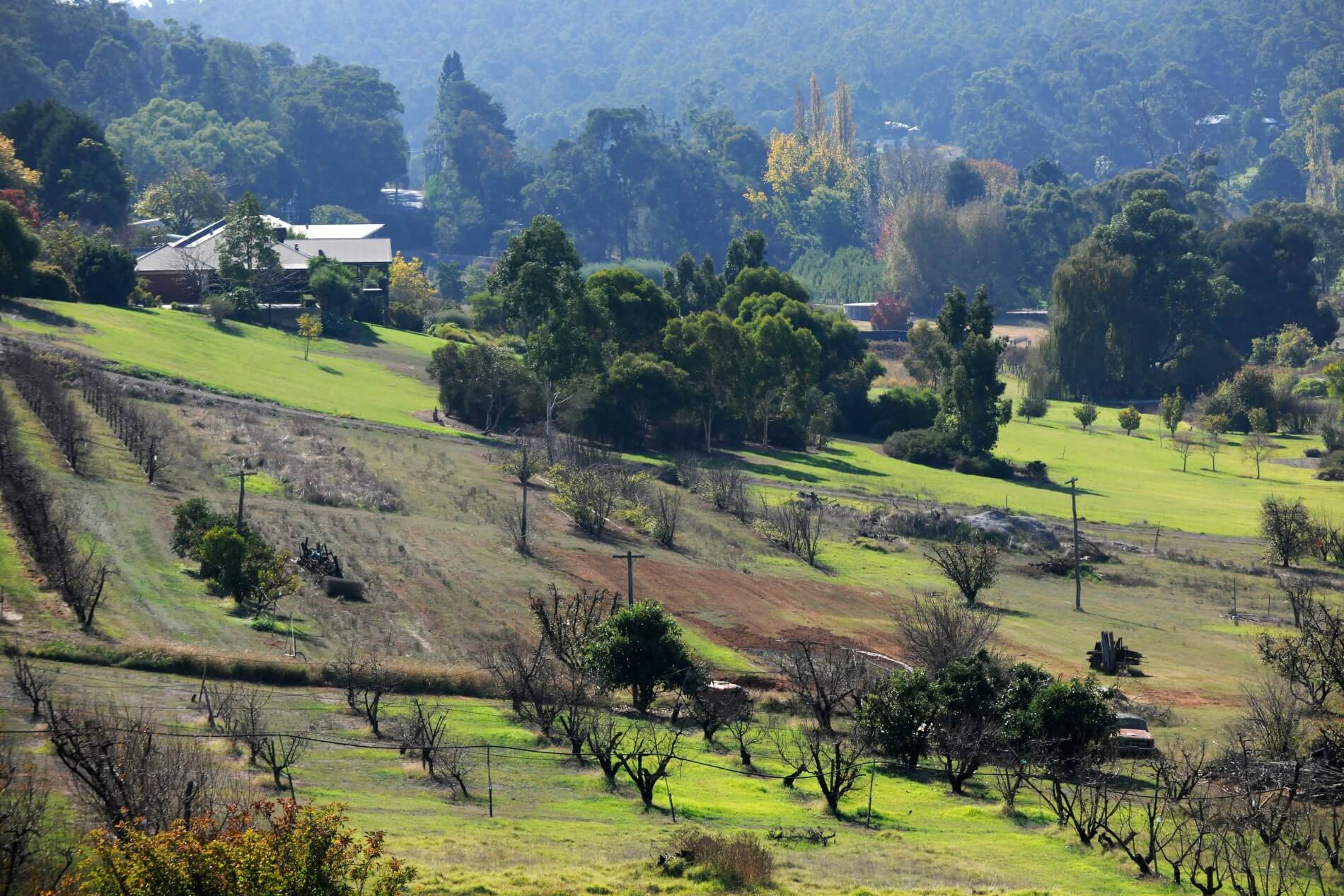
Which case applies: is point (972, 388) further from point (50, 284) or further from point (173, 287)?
point (50, 284)

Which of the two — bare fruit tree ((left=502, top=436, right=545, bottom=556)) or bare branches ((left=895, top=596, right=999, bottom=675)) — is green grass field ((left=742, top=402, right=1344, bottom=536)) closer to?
bare fruit tree ((left=502, top=436, right=545, bottom=556))

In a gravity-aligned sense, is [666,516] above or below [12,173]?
below

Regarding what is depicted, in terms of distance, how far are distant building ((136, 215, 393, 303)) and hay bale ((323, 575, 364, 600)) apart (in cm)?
6527

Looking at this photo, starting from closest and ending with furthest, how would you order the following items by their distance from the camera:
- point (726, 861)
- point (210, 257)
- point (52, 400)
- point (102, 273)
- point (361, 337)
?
point (726, 861) < point (52, 400) < point (102, 273) < point (361, 337) < point (210, 257)

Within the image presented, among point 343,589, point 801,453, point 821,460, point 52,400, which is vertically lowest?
point 343,589

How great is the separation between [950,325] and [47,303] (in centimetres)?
5752

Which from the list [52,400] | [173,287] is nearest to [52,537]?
[52,400]

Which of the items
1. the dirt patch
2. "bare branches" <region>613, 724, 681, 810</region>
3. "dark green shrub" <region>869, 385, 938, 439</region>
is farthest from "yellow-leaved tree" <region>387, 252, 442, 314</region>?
"bare branches" <region>613, 724, 681, 810</region>

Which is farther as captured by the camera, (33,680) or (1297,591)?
(1297,591)

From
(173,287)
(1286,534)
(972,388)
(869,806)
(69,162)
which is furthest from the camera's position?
(69,162)

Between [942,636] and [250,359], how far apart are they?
58.9m

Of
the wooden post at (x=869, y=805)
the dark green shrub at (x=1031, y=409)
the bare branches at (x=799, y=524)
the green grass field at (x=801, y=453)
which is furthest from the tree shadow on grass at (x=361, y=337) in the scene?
the wooden post at (x=869, y=805)

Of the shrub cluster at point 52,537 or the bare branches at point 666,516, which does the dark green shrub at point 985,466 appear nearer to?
the bare branches at point 666,516

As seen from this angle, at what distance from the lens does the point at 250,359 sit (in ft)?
325
